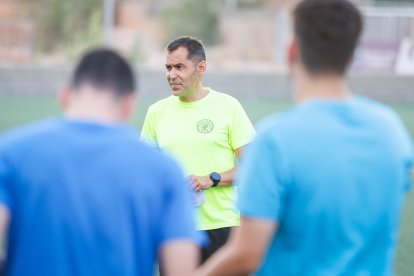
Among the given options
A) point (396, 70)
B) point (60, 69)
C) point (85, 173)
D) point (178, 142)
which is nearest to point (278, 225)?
point (85, 173)

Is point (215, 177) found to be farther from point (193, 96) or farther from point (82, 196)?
point (82, 196)

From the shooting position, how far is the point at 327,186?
3436 mm

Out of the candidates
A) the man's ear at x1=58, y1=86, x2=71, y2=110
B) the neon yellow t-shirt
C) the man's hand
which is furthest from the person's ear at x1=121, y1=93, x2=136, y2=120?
the neon yellow t-shirt

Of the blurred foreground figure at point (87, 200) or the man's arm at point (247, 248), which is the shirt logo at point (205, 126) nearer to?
the man's arm at point (247, 248)

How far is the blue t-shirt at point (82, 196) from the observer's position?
10.8 feet

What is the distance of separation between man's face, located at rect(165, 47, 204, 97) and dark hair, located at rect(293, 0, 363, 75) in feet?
10.8

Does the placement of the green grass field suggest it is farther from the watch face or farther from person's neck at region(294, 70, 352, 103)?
person's neck at region(294, 70, 352, 103)

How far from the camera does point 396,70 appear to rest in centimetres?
3212

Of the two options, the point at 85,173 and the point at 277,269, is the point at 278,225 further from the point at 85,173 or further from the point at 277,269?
the point at 85,173

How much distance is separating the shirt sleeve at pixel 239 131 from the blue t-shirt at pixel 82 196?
3.28m

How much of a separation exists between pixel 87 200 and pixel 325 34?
3.11ft

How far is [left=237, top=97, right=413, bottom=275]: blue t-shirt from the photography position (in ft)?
11.1

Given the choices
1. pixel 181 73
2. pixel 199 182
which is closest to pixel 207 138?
pixel 199 182

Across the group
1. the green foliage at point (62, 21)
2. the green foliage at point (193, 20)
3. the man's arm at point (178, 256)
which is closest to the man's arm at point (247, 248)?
the man's arm at point (178, 256)
